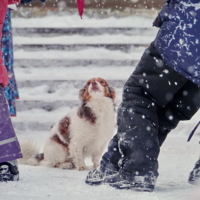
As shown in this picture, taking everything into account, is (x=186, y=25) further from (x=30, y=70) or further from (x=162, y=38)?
(x=30, y=70)

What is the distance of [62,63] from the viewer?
845 centimetres

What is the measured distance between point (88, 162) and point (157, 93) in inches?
98.9

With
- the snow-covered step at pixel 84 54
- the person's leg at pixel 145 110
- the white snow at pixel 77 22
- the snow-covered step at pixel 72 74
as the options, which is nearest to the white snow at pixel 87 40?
the snow-covered step at pixel 84 54

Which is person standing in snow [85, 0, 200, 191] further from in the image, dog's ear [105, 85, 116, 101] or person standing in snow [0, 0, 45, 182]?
dog's ear [105, 85, 116, 101]

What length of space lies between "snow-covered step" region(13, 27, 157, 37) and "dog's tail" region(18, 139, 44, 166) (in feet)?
16.0

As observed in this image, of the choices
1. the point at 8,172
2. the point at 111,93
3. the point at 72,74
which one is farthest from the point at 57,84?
the point at 8,172

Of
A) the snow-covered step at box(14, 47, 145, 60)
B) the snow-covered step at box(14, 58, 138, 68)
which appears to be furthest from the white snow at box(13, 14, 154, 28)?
the snow-covered step at box(14, 58, 138, 68)

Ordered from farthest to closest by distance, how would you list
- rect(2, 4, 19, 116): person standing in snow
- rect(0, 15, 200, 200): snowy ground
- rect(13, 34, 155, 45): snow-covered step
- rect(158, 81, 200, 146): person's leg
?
rect(13, 34, 155, 45): snow-covered step
rect(2, 4, 19, 116): person standing in snow
rect(158, 81, 200, 146): person's leg
rect(0, 15, 200, 200): snowy ground

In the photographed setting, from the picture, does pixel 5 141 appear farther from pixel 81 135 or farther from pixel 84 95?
pixel 84 95

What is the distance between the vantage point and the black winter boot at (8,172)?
297 centimetres

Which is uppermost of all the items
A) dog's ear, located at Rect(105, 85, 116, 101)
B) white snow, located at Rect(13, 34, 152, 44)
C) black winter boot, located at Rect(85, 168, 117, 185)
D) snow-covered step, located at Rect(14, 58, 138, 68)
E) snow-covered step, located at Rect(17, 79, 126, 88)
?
black winter boot, located at Rect(85, 168, 117, 185)

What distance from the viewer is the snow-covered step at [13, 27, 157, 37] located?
9.36 metres

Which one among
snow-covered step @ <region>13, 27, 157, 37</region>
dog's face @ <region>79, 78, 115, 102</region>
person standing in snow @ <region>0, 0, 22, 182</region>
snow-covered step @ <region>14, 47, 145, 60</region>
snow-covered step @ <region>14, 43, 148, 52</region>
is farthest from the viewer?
snow-covered step @ <region>13, 27, 157, 37</region>

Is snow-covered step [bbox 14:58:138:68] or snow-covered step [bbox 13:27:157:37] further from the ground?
snow-covered step [bbox 13:27:157:37]
